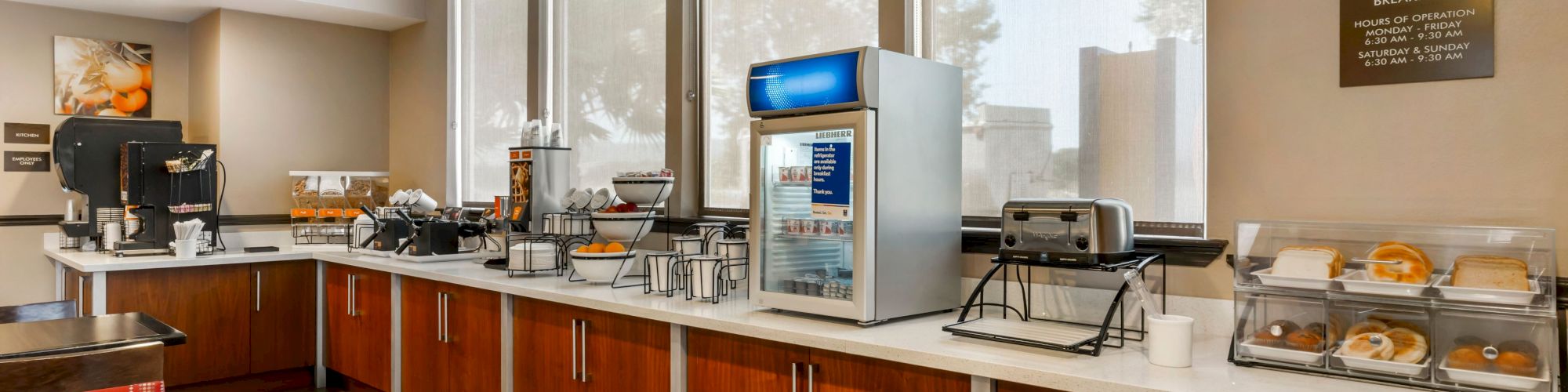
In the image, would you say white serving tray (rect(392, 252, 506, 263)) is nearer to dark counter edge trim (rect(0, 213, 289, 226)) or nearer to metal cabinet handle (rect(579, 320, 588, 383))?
metal cabinet handle (rect(579, 320, 588, 383))

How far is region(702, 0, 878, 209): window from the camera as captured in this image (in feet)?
10.7

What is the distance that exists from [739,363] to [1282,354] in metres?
1.27

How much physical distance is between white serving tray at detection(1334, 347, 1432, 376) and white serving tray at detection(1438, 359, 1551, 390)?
5cm

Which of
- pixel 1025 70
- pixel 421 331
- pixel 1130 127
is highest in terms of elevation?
pixel 1025 70

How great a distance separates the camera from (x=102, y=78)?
16.0 ft

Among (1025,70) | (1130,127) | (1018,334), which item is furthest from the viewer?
(1025,70)

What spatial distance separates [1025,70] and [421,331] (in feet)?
8.69

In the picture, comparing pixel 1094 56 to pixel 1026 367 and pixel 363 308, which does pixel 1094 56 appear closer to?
pixel 1026 367

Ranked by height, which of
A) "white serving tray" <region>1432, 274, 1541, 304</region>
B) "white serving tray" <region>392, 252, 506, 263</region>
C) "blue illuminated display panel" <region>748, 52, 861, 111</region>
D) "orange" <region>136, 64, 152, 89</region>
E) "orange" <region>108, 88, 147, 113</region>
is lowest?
"white serving tray" <region>392, 252, 506, 263</region>

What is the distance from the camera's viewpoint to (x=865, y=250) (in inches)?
88.8

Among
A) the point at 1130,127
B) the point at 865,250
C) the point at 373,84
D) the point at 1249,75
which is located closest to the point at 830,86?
the point at 865,250

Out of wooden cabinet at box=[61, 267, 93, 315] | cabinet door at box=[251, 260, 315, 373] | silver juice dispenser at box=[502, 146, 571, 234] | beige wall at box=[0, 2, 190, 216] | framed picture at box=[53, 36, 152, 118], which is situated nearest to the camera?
silver juice dispenser at box=[502, 146, 571, 234]

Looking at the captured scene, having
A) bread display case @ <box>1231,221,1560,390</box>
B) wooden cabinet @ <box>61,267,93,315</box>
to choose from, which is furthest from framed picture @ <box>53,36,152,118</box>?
bread display case @ <box>1231,221,1560,390</box>

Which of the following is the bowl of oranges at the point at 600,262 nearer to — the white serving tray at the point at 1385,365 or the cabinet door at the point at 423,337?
the cabinet door at the point at 423,337
